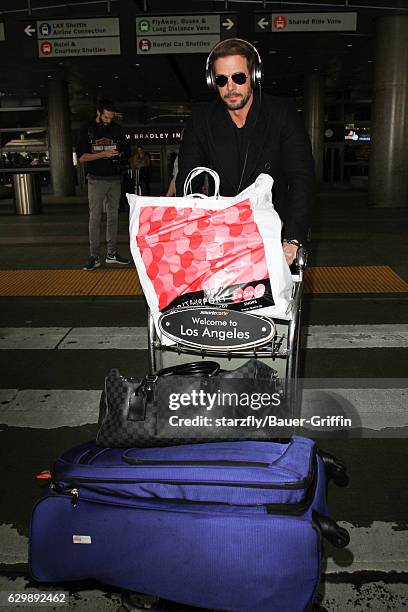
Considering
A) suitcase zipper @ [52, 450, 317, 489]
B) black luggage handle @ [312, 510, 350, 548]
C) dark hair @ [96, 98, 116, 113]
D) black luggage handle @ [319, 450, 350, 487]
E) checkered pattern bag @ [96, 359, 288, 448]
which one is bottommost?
black luggage handle @ [319, 450, 350, 487]

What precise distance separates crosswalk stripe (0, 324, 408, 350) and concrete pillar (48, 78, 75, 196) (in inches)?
879

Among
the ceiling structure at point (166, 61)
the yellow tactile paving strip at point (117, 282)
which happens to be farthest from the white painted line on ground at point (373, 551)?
the ceiling structure at point (166, 61)

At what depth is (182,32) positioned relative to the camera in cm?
1380

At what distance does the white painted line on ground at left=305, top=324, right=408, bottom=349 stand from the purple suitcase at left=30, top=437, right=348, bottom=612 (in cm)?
331

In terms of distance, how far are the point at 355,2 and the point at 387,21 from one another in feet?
5.78

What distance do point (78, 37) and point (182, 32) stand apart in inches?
96.9

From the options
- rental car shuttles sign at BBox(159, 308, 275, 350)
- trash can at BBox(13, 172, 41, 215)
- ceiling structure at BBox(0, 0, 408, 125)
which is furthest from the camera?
trash can at BBox(13, 172, 41, 215)

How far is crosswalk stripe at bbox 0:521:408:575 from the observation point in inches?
90.4

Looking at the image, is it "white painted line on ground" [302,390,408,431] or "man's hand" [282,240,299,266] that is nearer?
"man's hand" [282,240,299,266]

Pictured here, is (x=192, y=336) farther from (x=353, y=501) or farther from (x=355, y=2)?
(x=355, y=2)

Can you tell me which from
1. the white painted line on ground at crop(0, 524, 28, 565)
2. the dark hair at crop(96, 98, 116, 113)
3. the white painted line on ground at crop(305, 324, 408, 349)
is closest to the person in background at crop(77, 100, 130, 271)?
the dark hair at crop(96, 98, 116, 113)

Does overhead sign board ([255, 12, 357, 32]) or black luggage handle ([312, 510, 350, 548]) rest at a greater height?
overhead sign board ([255, 12, 357, 32])

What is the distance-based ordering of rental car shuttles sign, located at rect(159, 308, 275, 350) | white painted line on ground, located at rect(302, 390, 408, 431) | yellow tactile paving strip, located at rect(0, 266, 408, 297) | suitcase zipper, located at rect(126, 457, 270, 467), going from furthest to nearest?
yellow tactile paving strip, located at rect(0, 266, 408, 297), white painted line on ground, located at rect(302, 390, 408, 431), rental car shuttles sign, located at rect(159, 308, 275, 350), suitcase zipper, located at rect(126, 457, 270, 467)

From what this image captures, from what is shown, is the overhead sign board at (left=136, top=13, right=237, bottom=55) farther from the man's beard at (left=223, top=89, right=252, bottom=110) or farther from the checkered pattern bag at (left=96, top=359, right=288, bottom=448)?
the checkered pattern bag at (left=96, top=359, right=288, bottom=448)
